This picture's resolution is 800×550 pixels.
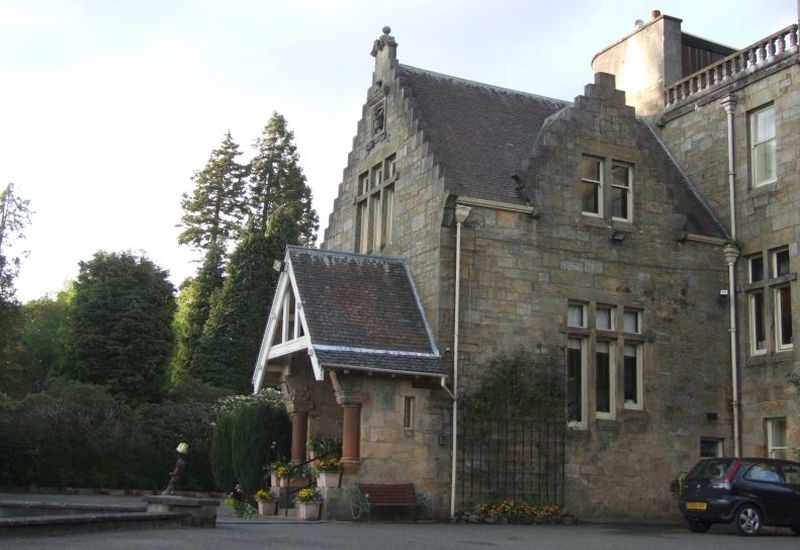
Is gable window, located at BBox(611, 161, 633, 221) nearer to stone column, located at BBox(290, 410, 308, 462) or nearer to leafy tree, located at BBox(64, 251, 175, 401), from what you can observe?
stone column, located at BBox(290, 410, 308, 462)

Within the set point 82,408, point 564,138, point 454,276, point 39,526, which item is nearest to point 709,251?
point 564,138

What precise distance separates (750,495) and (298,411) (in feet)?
31.9

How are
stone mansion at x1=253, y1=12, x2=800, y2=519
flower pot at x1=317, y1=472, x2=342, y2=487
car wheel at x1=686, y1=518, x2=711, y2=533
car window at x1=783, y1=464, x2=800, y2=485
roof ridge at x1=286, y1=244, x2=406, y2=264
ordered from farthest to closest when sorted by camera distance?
roof ridge at x1=286, y1=244, x2=406, y2=264
stone mansion at x1=253, y1=12, x2=800, y2=519
flower pot at x1=317, y1=472, x2=342, y2=487
car wheel at x1=686, y1=518, x2=711, y2=533
car window at x1=783, y1=464, x2=800, y2=485

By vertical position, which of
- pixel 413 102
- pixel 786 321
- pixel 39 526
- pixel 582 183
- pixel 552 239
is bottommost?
pixel 39 526

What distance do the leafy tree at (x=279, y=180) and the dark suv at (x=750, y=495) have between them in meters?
39.1

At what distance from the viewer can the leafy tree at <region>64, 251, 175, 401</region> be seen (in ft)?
129

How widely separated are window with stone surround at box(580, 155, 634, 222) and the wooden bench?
24.9ft

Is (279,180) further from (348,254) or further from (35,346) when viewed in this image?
(348,254)

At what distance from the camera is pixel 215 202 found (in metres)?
58.0

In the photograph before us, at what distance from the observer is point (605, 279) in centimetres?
2317

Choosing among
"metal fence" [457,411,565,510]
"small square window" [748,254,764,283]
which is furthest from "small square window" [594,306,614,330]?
"small square window" [748,254,764,283]

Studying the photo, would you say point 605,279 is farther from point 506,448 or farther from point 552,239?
point 506,448

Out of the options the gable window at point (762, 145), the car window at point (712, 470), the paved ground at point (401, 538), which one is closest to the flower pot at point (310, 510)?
the paved ground at point (401, 538)

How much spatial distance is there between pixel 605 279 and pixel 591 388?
2.46 m
